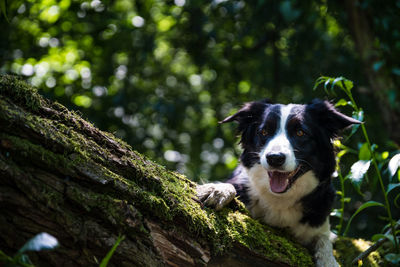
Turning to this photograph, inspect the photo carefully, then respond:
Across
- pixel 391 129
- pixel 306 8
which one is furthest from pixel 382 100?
pixel 306 8

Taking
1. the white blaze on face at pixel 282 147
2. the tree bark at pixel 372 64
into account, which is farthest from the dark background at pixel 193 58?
the white blaze on face at pixel 282 147

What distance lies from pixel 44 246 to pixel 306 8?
6.07 metres

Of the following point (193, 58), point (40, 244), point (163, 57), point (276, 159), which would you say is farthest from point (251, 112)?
point (163, 57)

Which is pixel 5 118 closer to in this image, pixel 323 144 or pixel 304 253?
pixel 304 253

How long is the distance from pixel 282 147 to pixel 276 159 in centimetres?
14

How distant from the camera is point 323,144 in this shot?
3.78m

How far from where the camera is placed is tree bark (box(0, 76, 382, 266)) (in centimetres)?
191

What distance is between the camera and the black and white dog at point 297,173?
354 cm

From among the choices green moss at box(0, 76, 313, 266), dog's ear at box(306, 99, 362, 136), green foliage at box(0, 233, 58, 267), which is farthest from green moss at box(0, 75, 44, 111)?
dog's ear at box(306, 99, 362, 136)

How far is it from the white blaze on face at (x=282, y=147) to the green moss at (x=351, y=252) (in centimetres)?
103

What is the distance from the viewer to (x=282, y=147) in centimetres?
337

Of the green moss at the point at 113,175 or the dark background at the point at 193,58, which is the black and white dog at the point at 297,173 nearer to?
the green moss at the point at 113,175

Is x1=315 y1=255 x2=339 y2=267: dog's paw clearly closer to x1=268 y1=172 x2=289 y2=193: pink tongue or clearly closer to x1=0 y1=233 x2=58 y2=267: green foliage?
x1=268 y1=172 x2=289 y2=193: pink tongue

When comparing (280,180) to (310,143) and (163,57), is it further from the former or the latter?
(163,57)
